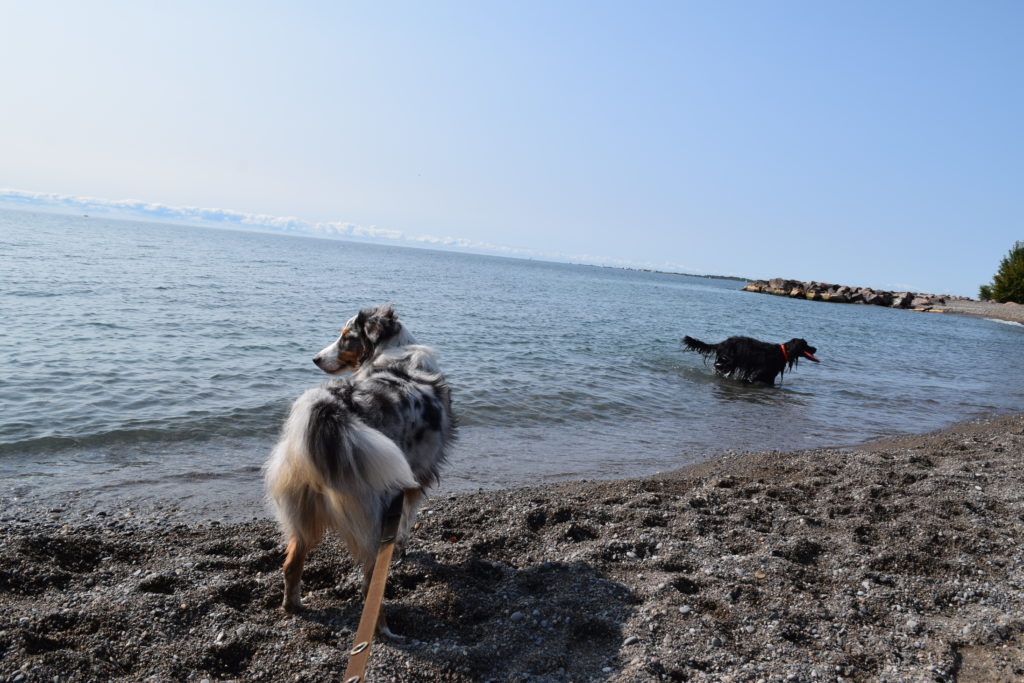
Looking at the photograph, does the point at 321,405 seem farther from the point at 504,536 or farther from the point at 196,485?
the point at 196,485

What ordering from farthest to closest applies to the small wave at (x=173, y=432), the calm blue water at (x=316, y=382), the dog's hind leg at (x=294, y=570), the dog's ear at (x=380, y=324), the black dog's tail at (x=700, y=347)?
the black dog's tail at (x=700, y=347) < the calm blue water at (x=316, y=382) < the small wave at (x=173, y=432) < the dog's ear at (x=380, y=324) < the dog's hind leg at (x=294, y=570)

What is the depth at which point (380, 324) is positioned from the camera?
4.88 meters

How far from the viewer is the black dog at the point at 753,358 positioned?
14727 mm

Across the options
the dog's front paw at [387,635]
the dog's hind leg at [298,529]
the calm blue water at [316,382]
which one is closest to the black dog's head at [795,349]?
the calm blue water at [316,382]

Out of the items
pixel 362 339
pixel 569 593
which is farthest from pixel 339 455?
pixel 362 339

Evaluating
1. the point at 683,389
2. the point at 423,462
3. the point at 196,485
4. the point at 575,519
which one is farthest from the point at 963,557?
the point at 683,389

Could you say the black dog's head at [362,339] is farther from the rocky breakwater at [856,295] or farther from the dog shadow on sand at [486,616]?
the rocky breakwater at [856,295]

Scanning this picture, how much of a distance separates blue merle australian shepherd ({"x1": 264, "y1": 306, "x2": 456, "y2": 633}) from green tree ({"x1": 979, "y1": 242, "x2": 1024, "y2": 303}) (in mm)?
76775

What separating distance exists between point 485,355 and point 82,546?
10.5 meters

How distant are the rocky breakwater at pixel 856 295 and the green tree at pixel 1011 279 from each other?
522cm

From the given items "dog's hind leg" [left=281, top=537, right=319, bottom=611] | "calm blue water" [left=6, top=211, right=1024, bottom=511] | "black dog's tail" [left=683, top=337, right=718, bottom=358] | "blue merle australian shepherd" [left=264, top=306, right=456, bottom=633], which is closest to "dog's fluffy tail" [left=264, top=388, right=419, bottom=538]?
"blue merle australian shepherd" [left=264, top=306, right=456, bottom=633]

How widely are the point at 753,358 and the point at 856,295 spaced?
68.9 m

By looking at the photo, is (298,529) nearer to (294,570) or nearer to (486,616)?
(294,570)

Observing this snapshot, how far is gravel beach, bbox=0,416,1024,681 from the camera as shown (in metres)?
2.98
